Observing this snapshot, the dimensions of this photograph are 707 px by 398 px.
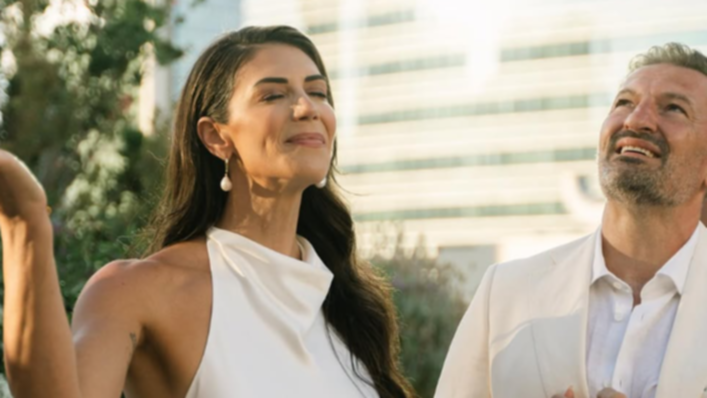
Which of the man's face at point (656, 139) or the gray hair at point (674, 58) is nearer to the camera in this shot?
the man's face at point (656, 139)

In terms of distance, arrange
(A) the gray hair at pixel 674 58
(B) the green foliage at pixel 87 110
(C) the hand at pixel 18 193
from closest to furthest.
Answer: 1. (C) the hand at pixel 18 193
2. (A) the gray hair at pixel 674 58
3. (B) the green foliage at pixel 87 110

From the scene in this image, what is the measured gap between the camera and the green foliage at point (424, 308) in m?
11.6

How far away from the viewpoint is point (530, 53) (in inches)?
3752

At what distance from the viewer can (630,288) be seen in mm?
3752

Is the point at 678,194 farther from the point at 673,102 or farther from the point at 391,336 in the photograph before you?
the point at 391,336

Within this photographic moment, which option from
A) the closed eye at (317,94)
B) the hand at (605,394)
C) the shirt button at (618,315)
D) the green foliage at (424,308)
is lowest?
the green foliage at (424,308)

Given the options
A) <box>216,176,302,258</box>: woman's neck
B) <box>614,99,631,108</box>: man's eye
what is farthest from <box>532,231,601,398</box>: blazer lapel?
<box>216,176,302,258</box>: woman's neck

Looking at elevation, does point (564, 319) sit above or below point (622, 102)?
below

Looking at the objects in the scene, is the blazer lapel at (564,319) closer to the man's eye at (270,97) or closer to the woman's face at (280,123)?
the woman's face at (280,123)

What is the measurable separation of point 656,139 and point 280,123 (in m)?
1.14

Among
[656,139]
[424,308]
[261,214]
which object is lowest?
[424,308]

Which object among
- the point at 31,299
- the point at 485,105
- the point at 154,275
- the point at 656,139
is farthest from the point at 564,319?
the point at 485,105

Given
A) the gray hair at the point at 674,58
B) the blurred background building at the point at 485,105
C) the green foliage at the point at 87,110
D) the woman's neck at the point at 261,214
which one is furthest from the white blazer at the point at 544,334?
the blurred background building at the point at 485,105

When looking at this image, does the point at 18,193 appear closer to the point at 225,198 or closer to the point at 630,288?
the point at 225,198
